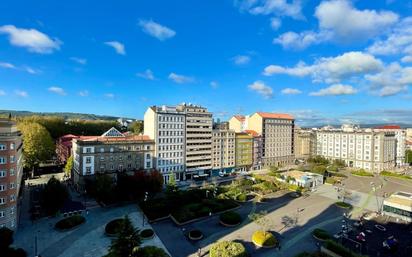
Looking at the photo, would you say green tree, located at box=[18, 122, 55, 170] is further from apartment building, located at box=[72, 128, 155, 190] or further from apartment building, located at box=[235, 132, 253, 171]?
apartment building, located at box=[235, 132, 253, 171]

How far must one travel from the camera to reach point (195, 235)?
130 feet

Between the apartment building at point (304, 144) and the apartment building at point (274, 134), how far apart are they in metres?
6.00

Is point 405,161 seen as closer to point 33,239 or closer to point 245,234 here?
point 245,234

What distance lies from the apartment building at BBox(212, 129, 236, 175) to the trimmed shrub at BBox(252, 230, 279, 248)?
4758cm

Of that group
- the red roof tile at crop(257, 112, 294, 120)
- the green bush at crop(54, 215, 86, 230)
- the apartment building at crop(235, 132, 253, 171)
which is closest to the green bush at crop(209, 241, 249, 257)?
the green bush at crop(54, 215, 86, 230)

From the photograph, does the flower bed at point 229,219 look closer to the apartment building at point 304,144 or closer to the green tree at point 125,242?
the green tree at point 125,242

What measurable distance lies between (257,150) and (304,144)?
3396cm

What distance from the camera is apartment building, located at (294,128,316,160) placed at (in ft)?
387

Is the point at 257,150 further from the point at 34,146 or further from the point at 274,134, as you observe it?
the point at 34,146

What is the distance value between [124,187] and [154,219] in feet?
40.0

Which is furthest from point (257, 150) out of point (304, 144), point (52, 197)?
point (52, 197)

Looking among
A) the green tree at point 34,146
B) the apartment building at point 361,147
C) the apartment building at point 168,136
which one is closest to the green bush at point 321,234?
Answer: the apartment building at point 168,136

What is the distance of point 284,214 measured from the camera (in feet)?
165

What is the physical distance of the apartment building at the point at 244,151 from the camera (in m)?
92.3
